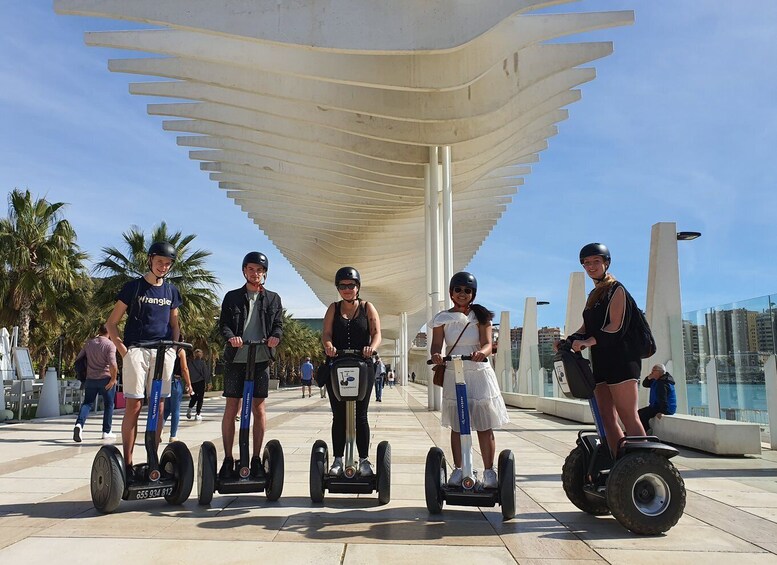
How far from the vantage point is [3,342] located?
15.1 m

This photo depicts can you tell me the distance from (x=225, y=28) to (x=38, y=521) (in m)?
10.1

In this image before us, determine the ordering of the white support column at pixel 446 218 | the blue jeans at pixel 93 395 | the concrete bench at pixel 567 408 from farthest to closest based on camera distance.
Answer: the white support column at pixel 446 218 < the concrete bench at pixel 567 408 < the blue jeans at pixel 93 395

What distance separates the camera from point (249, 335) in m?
4.94

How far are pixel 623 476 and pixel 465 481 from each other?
3.18ft

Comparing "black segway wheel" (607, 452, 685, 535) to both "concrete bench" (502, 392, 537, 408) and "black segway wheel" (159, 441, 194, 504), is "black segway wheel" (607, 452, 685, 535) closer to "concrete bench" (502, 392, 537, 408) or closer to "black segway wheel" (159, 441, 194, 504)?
"black segway wheel" (159, 441, 194, 504)

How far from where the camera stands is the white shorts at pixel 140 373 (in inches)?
179

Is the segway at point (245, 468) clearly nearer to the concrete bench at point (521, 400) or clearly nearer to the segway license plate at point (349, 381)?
the segway license plate at point (349, 381)

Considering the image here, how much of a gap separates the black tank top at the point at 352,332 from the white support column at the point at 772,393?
6141mm

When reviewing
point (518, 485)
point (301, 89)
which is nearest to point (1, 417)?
point (301, 89)

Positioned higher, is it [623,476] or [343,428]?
[343,428]

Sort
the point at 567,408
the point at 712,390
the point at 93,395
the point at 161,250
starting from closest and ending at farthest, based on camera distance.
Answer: the point at 161,250
the point at 93,395
the point at 712,390
the point at 567,408

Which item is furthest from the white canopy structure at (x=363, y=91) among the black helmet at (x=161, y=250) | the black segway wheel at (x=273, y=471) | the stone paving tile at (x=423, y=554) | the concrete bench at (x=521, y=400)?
the stone paving tile at (x=423, y=554)

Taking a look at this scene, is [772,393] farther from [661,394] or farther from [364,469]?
[364,469]

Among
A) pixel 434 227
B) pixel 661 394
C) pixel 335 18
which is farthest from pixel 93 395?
pixel 434 227
